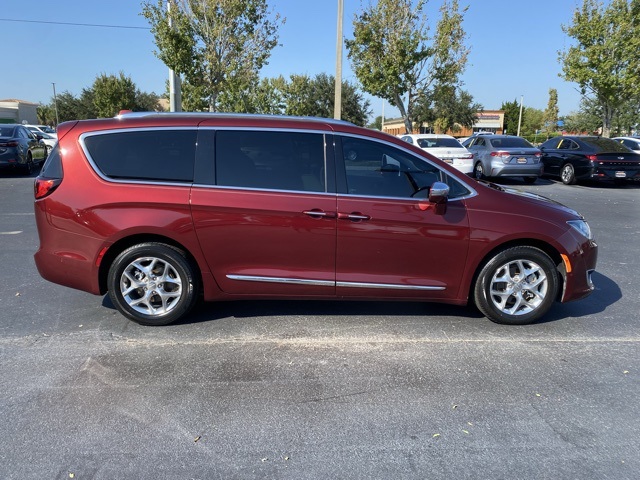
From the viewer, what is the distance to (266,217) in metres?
4.11

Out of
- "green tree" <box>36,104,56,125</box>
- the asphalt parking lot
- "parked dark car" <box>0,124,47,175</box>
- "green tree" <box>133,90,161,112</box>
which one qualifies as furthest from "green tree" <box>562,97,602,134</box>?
"green tree" <box>36,104,56,125</box>

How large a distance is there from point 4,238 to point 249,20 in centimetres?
1603

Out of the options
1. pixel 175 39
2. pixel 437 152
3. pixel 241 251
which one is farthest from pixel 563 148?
pixel 241 251

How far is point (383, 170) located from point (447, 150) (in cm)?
1157

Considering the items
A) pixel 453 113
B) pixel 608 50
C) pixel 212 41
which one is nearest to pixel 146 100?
pixel 453 113

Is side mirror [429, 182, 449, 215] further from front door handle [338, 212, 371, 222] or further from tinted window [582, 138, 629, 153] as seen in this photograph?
tinted window [582, 138, 629, 153]

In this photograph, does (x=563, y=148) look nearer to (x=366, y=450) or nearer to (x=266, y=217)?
(x=266, y=217)

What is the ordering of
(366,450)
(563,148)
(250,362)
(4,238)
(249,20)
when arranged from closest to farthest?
(366,450) → (250,362) → (4,238) → (563,148) → (249,20)

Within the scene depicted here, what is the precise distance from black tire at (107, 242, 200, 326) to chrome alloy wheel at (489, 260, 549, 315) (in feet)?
8.91

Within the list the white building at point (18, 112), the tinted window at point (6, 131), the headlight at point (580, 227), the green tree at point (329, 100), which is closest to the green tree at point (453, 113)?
the green tree at point (329, 100)

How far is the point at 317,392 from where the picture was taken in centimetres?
332

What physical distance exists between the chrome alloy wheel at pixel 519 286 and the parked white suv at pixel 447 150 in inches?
429

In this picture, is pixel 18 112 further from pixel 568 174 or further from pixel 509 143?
pixel 568 174

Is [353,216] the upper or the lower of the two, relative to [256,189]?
lower
